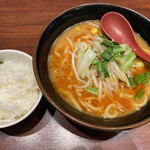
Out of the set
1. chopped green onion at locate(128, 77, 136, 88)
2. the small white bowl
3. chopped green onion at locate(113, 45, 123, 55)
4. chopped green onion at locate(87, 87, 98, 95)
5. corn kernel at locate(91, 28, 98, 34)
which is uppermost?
chopped green onion at locate(113, 45, 123, 55)

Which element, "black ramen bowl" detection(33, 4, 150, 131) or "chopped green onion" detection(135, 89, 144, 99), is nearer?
"black ramen bowl" detection(33, 4, 150, 131)

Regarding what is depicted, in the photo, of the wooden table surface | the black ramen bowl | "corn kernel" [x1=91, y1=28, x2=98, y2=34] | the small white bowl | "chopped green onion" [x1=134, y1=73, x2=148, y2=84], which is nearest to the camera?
the black ramen bowl

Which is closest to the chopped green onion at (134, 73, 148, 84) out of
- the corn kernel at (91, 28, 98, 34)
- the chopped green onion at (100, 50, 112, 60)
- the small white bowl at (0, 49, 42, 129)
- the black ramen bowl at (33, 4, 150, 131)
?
the black ramen bowl at (33, 4, 150, 131)

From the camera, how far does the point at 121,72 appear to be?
1.44 metres

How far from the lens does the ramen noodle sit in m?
1.37

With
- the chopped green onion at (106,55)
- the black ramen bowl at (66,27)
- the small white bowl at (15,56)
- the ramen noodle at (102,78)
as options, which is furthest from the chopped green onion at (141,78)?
the small white bowl at (15,56)

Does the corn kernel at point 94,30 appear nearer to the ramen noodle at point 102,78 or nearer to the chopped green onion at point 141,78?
the ramen noodle at point 102,78

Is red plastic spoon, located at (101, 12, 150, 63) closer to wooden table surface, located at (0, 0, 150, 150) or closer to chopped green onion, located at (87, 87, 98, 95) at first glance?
chopped green onion, located at (87, 87, 98, 95)

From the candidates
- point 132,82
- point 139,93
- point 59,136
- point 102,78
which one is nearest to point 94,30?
point 102,78

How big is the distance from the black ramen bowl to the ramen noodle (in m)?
0.07

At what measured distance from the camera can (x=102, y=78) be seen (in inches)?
57.0

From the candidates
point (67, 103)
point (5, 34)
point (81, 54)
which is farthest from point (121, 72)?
point (5, 34)

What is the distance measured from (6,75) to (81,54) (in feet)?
2.44

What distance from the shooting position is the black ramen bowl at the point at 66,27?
1.16 meters
